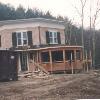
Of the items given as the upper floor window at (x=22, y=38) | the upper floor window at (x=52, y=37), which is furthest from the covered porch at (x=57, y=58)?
the upper floor window at (x=52, y=37)

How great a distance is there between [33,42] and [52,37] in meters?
2.62

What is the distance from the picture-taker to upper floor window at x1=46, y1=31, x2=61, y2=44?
46.6m

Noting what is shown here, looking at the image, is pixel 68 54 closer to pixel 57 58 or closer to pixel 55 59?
pixel 57 58

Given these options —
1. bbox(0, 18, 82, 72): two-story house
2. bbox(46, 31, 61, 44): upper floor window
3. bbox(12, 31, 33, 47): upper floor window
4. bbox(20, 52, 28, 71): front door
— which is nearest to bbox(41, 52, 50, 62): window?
bbox(0, 18, 82, 72): two-story house

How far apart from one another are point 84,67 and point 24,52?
7826mm

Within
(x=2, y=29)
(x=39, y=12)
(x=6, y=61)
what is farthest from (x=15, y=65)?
(x=39, y=12)

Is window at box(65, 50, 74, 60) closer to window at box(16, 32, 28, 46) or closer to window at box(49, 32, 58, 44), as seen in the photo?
window at box(49, 32, 58, 44)

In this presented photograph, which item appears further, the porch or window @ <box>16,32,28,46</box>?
window @ <box>16,32,28,46</box>

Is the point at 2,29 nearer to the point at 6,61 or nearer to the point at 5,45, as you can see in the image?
the point at 5,45

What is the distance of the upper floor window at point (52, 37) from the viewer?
4659 cm

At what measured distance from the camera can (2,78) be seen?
30.2 m

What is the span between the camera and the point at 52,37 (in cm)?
4712

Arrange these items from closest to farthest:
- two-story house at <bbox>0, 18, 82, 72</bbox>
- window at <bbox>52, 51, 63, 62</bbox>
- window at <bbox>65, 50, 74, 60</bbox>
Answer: two-story house at <bbox>0, 18, 82, 72</bbox> → window at <bbox>52, 51, 63, 62</bbox> → window at <bbox>65, 50, 74, 60</bbox>

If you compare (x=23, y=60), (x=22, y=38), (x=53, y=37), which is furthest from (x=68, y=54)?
(x=22, y=38)
